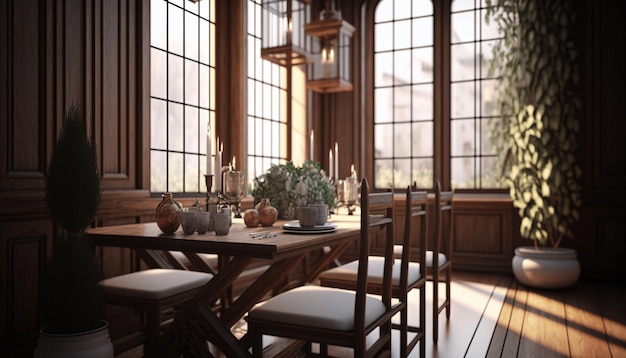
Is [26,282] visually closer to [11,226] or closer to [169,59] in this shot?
[11,226]

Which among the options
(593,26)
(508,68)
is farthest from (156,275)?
(593,26)

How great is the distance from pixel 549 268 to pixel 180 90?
11.6 ft

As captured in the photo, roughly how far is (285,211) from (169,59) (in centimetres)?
196

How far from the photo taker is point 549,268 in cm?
446

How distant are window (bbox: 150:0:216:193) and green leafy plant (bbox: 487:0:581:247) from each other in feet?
9.55

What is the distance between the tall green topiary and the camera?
6.70 ft

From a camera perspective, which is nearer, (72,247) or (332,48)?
(72,247)

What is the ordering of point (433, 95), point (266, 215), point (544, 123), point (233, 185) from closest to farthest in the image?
1. point (266, 215)
2. point (233, 185)
3. point (544, 123)
4. point (433, 95)

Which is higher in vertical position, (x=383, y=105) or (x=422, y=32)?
(x=422, y=32)

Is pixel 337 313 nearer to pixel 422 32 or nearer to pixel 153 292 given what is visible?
pixel 153 292

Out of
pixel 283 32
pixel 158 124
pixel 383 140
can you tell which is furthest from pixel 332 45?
pixel 383 140

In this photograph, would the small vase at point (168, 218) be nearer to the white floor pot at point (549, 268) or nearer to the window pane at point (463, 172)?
the white floor pot at point (549, 268)

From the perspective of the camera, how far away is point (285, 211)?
2873mm

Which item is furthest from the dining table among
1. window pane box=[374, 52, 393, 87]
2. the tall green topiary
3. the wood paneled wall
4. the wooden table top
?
window pane box=[374, 52, 393, 87]
